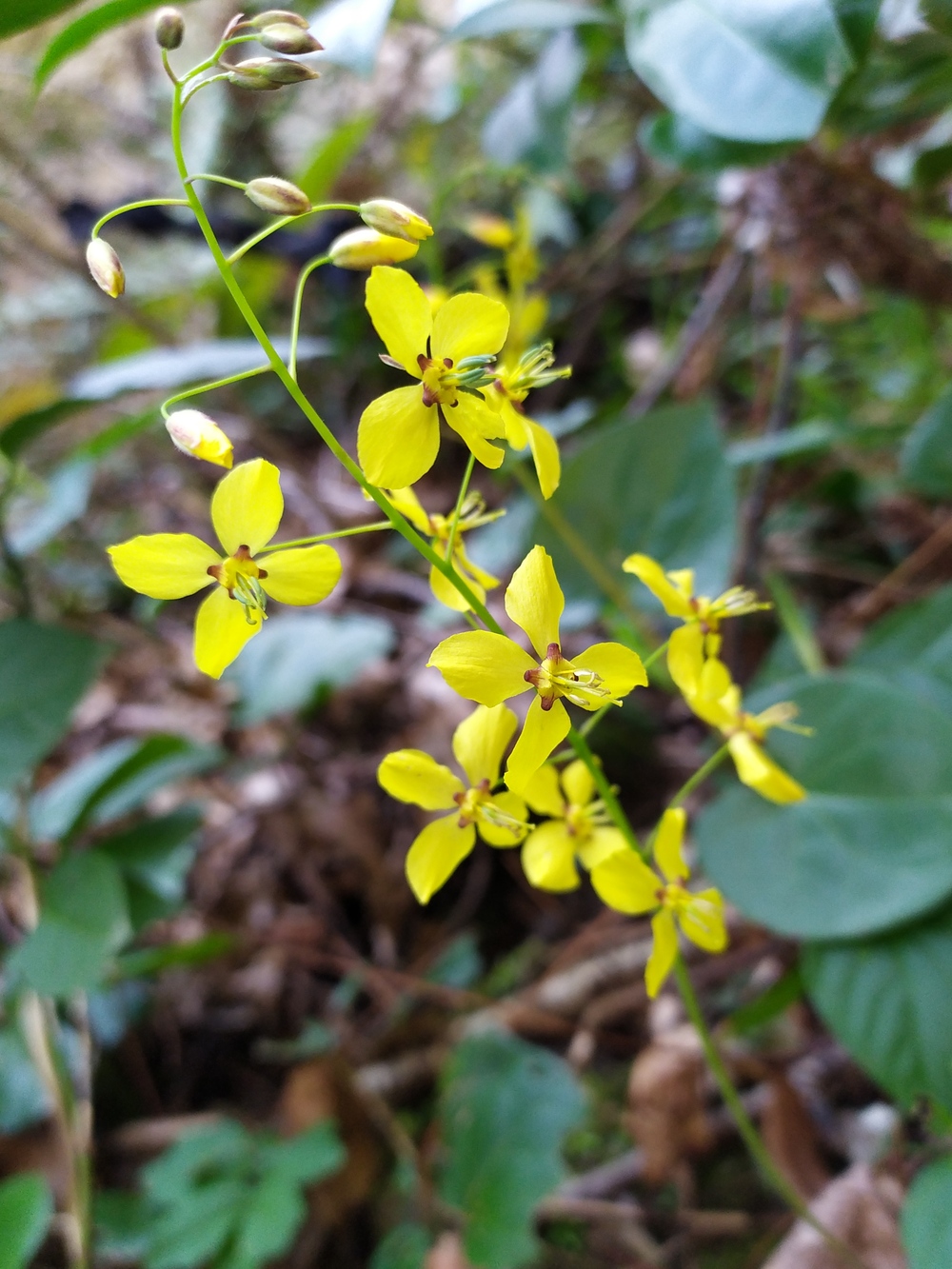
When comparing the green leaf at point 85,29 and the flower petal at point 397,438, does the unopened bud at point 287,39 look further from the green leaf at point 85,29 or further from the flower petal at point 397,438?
the green leaf at point 85,29

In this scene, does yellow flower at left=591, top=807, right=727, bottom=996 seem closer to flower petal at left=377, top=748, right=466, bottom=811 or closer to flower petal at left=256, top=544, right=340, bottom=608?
flower petal at left=377, top=748, right=466, bottom=811

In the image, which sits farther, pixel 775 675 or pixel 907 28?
pixel 775 675

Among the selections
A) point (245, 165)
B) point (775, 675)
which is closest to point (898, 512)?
point (775, 675)

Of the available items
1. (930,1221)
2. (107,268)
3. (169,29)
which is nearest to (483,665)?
(107,268)

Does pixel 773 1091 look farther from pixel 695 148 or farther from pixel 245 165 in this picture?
pixel 245 165

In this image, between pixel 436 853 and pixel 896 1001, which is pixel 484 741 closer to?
pixel 436 853

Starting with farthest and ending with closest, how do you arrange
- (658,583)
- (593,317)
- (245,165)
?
(245,165) < (593,317) < (658,583)
